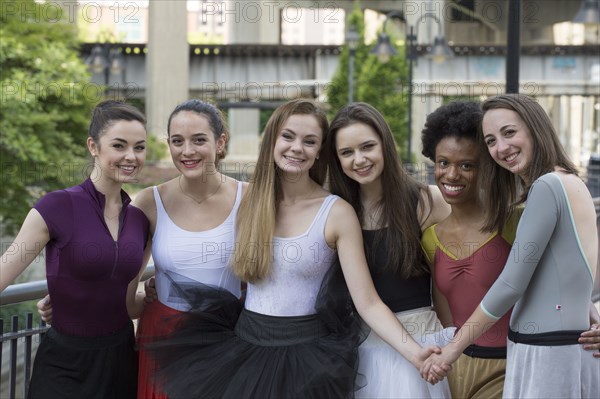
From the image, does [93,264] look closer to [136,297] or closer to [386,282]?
[136,297]

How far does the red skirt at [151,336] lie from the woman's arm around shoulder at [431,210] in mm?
1246

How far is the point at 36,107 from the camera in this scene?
1803 centimetres

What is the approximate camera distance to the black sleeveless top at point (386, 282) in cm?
418

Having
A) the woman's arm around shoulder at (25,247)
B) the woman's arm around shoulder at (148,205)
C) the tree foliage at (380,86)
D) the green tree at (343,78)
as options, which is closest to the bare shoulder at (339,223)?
the woman's arm around shoulder at (148,205)

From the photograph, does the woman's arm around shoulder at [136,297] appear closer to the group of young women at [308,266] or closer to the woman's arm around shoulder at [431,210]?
the group of young women at [308,266]

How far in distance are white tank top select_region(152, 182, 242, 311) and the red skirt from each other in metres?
0.07

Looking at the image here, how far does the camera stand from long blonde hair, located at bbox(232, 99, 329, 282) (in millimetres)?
4066

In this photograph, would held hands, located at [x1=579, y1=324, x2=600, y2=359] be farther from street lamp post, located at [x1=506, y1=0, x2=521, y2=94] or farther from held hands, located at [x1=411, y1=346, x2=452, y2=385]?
street lamp post, located at [x1=506, y1=0, x2=521, y2=94]

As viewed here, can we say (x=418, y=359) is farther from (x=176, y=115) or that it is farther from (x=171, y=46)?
(x=171, y=46)

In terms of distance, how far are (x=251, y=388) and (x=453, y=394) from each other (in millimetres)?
977

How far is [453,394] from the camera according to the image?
4.16m

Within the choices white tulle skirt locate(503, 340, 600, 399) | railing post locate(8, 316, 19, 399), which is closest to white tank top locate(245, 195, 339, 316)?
white tulle skirt locate(503, 340, 600, 399)

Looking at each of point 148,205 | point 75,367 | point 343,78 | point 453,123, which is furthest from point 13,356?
point 343,78

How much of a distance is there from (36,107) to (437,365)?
15537mm
